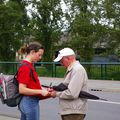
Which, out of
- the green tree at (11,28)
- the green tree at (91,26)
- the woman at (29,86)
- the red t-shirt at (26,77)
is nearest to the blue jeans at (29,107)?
the woman at (29,86)

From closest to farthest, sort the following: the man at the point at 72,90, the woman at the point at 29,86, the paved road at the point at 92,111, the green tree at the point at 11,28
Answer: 1. the man at the point at 72,90
2. the woman at the point at 29,86
3. the paved road at the point at 92,111
4. the green tree at the point at 11,28

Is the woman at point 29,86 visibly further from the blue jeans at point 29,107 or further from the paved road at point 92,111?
the paved road at point 92,111

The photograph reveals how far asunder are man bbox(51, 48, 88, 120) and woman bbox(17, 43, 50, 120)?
29 centimetres

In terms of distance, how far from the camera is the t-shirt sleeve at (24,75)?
547 centimetres

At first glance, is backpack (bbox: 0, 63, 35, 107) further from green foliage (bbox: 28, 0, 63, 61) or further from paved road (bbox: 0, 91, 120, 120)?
green foliage (bbox: 28, 0, 63, 61)

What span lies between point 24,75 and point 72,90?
70 centimetres

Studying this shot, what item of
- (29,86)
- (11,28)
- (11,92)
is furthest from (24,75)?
(11,28)

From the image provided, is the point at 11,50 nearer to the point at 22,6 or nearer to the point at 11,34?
the point at 11,34

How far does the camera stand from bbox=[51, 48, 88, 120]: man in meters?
5.16

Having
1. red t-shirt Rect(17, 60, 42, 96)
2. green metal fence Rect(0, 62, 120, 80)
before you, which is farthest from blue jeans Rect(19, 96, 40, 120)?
green metal fence Rect(0, 62, 120, 80)

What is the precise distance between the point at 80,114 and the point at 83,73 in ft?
1.66

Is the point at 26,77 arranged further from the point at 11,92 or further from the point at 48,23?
the point at 48,23

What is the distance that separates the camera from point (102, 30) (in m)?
31.0

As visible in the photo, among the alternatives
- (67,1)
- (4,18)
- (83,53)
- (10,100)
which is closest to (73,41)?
(83,53)
